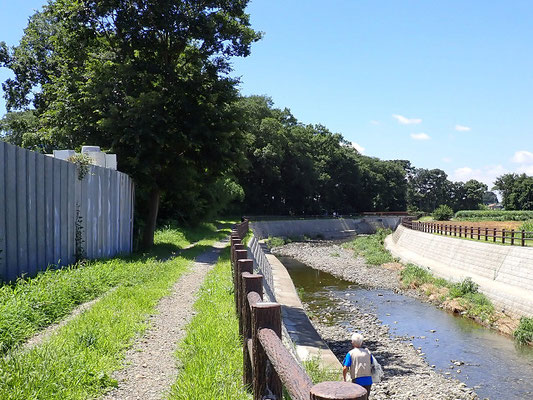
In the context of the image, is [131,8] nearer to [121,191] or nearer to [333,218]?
[121,191]

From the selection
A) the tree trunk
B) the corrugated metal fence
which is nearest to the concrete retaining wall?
the tree trunk

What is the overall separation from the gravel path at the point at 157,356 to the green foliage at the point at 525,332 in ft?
33.7

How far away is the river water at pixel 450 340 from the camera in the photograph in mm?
11773

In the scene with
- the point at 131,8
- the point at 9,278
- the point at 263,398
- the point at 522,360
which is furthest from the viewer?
the point at 131,8

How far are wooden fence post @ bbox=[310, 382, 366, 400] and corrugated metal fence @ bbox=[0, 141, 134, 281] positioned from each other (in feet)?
29.3

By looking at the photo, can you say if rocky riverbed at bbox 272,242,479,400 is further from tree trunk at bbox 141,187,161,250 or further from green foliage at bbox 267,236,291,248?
green foliage at bbox 267,236,291,248

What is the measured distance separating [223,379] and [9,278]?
20.7 feet

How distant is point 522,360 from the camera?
43.6 feet

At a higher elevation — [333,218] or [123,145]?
[123,145]

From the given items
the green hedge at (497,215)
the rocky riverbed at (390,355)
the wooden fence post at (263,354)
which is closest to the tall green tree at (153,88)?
the rocky riverbed at (390,355)

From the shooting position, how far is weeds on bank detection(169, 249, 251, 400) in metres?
4.73

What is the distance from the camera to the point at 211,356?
5.87 metres

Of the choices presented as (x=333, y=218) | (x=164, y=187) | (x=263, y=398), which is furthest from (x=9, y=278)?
(x=333, y=218)

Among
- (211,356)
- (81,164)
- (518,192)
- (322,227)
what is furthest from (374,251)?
(518,192)
